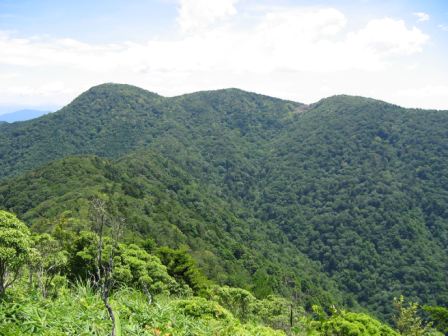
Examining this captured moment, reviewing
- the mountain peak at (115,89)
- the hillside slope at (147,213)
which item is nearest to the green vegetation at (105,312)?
the hillside slope at (147,213)

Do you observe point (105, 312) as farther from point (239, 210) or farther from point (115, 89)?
point (115, 89)

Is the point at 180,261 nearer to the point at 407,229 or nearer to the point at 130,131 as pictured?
the point at 407,229

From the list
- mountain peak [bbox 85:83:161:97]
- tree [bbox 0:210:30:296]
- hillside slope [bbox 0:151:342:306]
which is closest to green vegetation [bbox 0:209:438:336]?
tree [bbox 0:210:30:296]

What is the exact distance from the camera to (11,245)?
8883 millimetres

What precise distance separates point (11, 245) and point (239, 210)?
11175cm

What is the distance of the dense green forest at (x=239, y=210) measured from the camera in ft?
48.2

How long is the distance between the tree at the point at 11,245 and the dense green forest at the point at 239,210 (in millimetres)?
238

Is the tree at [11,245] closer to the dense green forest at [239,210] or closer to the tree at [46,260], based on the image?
the dense green forest at [239,210]

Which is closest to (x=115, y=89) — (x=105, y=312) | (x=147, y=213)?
(x=147, y=213)

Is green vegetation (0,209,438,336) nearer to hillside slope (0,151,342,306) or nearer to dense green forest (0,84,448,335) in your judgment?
dense green forest (0,84,448,335)

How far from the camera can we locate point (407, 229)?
3878 inches

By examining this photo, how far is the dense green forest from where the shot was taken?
14.7m

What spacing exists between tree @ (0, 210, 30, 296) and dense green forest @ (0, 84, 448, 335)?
238 mm

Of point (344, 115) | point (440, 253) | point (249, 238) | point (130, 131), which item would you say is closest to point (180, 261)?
point (249, 238)
